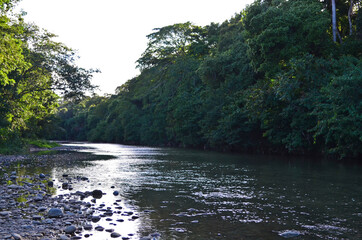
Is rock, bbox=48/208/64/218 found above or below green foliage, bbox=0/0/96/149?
below

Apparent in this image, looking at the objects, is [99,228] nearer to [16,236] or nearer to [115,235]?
[115,235]

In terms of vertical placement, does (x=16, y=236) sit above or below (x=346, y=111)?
below

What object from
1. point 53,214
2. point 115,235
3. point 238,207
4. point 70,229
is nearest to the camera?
point 115,235

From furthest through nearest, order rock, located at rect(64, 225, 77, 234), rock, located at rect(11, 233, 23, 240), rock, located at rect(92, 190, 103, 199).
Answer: rock, located at rect(92, 190, 103, 199), rock, located at rect(64, 225, 77, 234), rock, located at rect(11, 233, 23, 240)

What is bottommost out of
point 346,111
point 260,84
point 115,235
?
point 115,235

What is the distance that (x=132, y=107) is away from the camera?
7444 cm

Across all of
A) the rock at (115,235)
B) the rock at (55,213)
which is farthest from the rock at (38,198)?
the rock at (115,235)

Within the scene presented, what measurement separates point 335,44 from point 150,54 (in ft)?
131

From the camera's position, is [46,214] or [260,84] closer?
[46,214]

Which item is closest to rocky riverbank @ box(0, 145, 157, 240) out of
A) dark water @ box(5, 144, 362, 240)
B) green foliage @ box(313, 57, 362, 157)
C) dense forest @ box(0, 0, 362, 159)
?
dark water @ box(5, 144, 362, 240)

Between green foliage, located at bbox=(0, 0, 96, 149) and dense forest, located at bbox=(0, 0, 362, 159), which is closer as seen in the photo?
dense forest, located at bbox=(0, 0, 362, 159)

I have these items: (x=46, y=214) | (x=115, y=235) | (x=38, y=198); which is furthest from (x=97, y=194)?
(x=115, y=235)

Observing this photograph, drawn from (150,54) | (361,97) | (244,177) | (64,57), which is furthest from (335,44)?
(150,54)

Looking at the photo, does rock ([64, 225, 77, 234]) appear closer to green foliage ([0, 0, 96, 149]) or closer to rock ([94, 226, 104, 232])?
rock ([94, 226, 104, 232])
